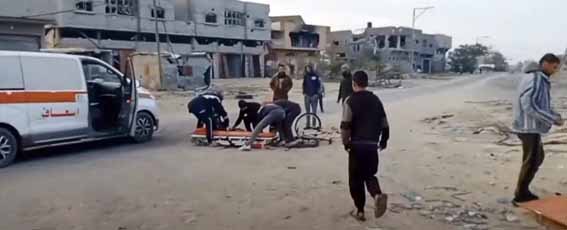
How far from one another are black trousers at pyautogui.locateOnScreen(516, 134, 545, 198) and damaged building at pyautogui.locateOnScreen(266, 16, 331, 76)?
242 ft

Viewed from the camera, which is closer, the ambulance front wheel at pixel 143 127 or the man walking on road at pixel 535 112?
the man walking on road at pixel 535 112

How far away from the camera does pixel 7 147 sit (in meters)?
9.62

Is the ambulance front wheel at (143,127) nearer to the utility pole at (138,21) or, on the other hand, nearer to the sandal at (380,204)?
the sandal at (380,204)

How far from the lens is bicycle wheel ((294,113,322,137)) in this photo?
1348 cm

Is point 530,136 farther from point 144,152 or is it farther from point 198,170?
point 144,152

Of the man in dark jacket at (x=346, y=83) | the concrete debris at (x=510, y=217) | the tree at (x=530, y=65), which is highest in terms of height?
the tree at (x=530, y=65)

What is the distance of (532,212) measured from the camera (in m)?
6.29

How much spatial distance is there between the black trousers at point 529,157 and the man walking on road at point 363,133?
1.69 m

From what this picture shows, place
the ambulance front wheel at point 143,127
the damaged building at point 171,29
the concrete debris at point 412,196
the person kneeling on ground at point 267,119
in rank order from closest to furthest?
the concrete debris at point 412,196 < the person kneeling on ground at point 267,119 < the ambulance front wheel at point 143,127 < the damaged building at point 171,29

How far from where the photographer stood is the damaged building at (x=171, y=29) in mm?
51000

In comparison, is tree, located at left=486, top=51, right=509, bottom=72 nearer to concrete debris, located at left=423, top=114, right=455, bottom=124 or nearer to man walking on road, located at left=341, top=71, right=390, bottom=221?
concrete debris, located at left=423, top=114, right=455, bottom=124

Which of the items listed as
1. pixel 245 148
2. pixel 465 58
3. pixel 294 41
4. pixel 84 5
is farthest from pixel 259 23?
pixel 245 148

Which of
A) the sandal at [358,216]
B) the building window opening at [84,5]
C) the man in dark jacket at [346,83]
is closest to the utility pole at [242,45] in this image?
the building window opening at [84,5]

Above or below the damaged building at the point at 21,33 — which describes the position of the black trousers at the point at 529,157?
below
